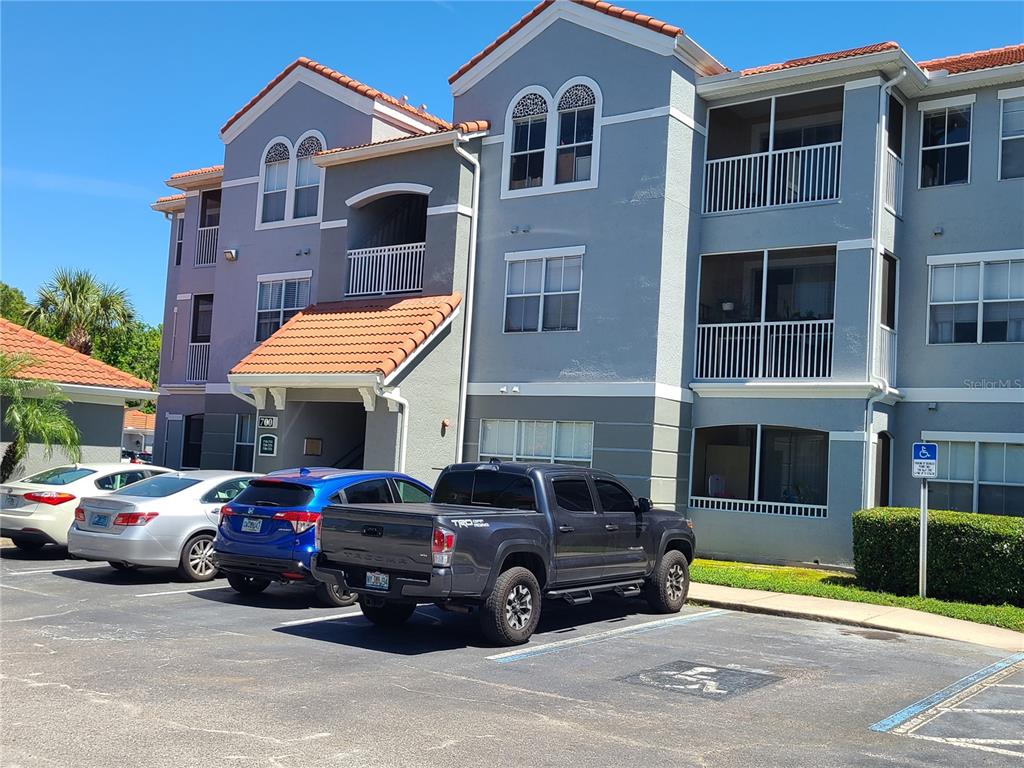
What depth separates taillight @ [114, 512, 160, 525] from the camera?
13500 millimetres

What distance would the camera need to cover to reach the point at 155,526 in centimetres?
1356

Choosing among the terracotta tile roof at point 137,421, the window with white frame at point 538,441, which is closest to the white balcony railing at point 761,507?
the window with white frame at point 538,441

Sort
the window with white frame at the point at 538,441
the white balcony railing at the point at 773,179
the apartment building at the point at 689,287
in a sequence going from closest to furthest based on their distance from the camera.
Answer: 1. the apartment building at the point at 689,287
2. the white balcony railing at the point at 773,179
3. the window with white frame at the point at 538,441

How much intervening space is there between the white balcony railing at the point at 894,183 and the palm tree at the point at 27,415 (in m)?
15.7

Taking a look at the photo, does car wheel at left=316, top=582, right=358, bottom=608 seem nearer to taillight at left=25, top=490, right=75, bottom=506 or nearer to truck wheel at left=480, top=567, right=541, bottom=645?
truck wheel at left=480, top=567, right=541, bottom=645

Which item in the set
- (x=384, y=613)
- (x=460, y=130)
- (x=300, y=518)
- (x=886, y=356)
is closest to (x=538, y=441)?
(x=460, y=130)

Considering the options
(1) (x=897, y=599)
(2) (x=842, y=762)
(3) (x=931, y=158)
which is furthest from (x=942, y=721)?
(3) (x=931, y=158)

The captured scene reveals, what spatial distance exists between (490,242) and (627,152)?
11.0ft

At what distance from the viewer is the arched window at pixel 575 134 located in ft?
64.7

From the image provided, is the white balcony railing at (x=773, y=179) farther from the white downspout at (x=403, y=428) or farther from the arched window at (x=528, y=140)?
the white downspout at (x=403, y=428)

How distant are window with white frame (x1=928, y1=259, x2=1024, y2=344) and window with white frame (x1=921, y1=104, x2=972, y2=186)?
1674 millimetres

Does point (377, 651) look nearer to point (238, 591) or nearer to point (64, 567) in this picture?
point (238, 591)

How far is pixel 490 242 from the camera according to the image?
20656 mm

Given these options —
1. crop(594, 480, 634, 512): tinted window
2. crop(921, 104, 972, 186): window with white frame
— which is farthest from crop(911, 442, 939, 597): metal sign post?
crop(921, 104, 972, 186): window with white frame
